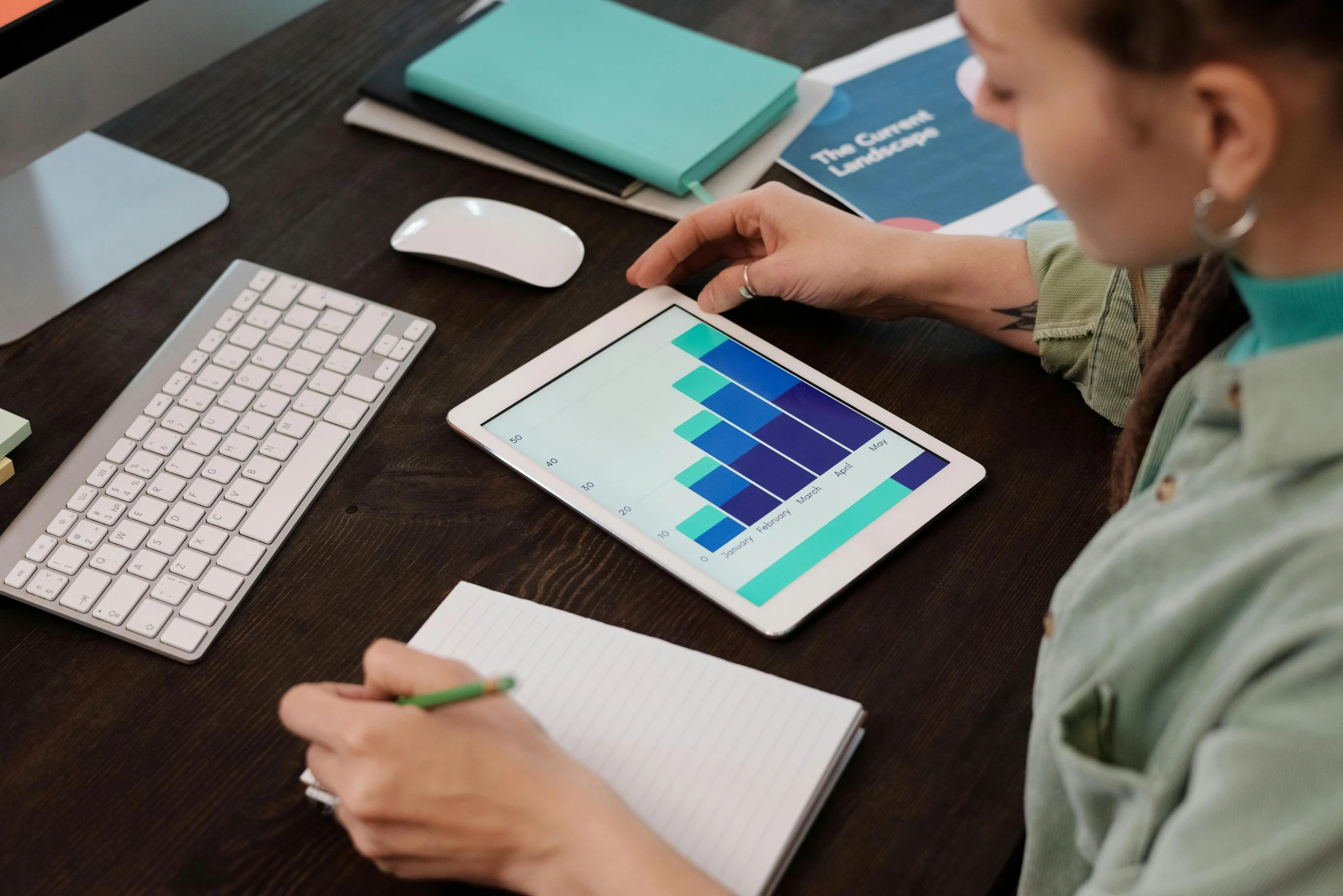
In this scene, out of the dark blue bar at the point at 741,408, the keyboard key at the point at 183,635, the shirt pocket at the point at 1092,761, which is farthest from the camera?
the dark blue bar at the point at 741,408

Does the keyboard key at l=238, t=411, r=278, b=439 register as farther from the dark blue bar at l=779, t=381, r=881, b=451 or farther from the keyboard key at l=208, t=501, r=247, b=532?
the dark blue bar at l=779, t=381, r=881, b=451

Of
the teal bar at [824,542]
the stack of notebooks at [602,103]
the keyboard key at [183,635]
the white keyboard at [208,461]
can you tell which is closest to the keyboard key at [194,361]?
the white keyboard at [208,461]

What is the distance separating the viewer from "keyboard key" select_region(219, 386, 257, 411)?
83 centimetres

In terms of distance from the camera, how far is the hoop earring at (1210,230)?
0.50m

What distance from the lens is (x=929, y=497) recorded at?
2.54 ft

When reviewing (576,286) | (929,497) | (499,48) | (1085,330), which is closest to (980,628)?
(929,497)

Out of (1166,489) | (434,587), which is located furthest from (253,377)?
(1166,489)

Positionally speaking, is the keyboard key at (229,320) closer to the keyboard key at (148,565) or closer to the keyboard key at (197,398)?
the keyboard key at (197,398)

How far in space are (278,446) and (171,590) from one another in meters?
0.13

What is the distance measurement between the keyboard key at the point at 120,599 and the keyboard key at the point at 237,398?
0.48 ft

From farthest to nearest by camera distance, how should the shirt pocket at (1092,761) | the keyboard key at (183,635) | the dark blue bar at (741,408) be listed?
the dark blue bar at (741,408) → the keyboard key at (183,635) → the shirt pocket at (1092,761)

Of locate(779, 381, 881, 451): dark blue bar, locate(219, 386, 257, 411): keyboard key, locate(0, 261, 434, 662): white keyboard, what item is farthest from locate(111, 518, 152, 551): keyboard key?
locate(779, 381, 881, 451): dark blue bar

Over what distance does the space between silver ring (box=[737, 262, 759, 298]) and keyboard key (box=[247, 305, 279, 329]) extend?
349 mm

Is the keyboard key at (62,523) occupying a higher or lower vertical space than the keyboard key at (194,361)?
lower
